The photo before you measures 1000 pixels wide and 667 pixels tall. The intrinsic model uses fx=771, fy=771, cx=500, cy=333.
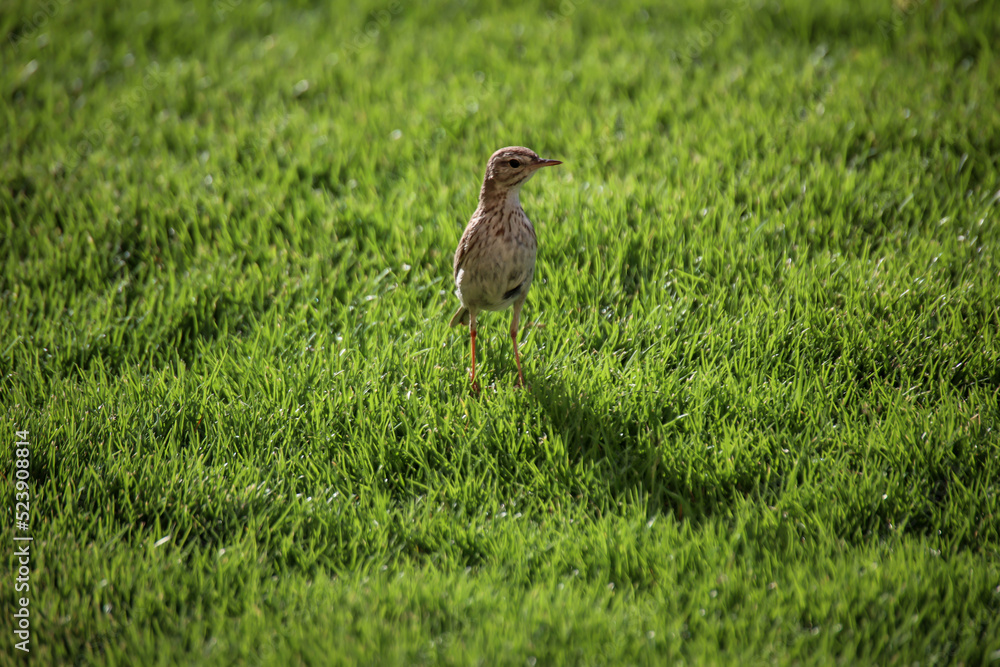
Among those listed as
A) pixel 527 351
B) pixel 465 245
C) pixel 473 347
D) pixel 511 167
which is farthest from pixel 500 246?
pixel 527 351

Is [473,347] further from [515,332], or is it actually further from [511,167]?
[511,167]

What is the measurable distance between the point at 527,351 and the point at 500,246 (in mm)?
804

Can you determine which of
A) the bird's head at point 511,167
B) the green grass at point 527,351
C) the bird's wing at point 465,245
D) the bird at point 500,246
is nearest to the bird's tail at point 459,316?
the green grass at point 527,351

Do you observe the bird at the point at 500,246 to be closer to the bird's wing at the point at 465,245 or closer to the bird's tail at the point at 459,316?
Answer: the bird's wing at the point at 465,245

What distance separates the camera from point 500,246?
4.54 m

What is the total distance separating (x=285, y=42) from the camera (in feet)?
28.2

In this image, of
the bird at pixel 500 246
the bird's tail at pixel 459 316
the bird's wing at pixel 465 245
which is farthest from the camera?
the bird's tail at pixel 459 316

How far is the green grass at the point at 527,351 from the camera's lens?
3.45m

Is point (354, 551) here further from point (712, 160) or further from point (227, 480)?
point (712, 160)

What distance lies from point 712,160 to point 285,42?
16.5 feet

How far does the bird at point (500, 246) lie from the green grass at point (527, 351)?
0.46m

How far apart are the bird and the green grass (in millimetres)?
459

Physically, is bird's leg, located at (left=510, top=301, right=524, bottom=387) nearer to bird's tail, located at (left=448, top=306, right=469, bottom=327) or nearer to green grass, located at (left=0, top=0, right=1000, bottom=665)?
green grass, located at (left=0, top=0, right=1000, bottom=665)

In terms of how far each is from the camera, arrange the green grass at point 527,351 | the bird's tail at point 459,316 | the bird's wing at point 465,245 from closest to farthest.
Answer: the green grass at point 527,351
the bird's wing at point 465,245
the bird's tail at point 459,316
